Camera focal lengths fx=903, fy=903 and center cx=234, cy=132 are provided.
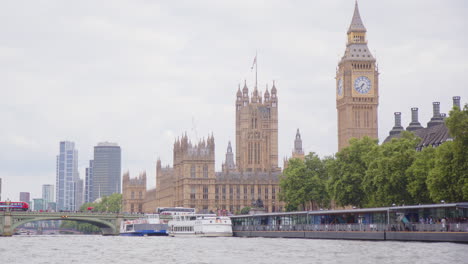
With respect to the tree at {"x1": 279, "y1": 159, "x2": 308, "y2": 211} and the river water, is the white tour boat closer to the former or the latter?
the tree at {"x1": 279, "y1": 159, "x2": 308, "y2": 211}

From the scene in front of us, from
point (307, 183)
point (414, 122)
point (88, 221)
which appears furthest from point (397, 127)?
point (88, 221)

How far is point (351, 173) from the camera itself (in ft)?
391

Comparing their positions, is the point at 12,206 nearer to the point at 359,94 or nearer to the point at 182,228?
the point at 182,228

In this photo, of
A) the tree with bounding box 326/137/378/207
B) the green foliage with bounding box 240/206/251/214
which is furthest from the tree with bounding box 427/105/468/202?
the green foliage with bounding box 240/206/251/214

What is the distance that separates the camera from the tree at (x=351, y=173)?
387 ft

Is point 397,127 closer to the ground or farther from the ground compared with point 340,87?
closer to the ground

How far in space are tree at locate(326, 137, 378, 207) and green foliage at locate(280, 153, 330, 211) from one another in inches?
723

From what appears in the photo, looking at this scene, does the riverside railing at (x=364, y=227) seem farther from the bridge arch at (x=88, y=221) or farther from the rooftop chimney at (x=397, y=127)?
the rooftop chimney at (x=397, y=127)

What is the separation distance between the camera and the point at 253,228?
4894 inches

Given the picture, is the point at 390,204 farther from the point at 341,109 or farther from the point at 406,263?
the point at 341,109

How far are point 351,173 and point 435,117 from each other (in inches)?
1428

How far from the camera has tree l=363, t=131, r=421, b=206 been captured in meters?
101

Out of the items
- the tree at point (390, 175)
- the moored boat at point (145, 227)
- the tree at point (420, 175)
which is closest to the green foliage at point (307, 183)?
the moored boat at point (145, 227)

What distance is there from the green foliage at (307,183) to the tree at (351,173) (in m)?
18.4
